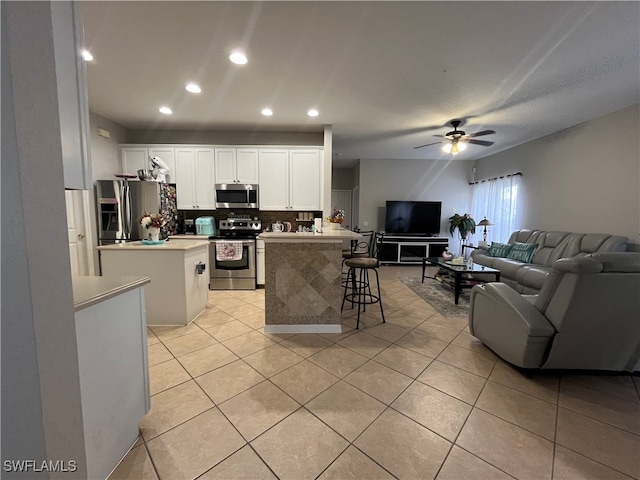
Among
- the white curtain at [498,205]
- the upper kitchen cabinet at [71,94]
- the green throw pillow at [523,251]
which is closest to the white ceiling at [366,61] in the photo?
the upper kitchen cabinet at [71,94]

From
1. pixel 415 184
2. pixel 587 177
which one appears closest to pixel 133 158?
pixel 415 184

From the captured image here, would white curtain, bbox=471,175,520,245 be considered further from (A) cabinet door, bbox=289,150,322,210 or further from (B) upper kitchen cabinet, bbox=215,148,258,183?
(B) upper kitchen cabinet, bbox=215,148,258,183

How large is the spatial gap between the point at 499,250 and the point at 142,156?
6760 mm

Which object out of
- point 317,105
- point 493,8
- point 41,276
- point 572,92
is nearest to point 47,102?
point 41,276

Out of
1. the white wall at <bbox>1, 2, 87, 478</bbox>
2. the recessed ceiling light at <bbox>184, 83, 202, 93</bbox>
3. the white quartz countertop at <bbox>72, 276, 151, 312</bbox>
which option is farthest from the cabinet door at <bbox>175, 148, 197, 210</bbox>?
the white wall at <bbox>1, 2, 87, 478</bbox>

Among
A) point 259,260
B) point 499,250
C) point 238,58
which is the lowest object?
point 259,260

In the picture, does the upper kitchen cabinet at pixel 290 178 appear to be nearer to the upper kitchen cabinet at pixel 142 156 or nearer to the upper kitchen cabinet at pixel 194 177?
the upper kitchen cabinet at pixel 194 177

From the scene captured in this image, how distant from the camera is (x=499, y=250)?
4.93m

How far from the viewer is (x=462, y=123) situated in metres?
4.14

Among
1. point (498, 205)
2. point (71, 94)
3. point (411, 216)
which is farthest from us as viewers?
point (411, 216)

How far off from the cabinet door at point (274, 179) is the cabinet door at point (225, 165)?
1.48 ft

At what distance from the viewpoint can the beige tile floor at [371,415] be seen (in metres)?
1.27

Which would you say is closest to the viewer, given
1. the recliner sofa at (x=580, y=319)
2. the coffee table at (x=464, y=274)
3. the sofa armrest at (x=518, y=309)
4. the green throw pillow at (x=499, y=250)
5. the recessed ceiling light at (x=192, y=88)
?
the recliner sofa at (x=580, y=319)

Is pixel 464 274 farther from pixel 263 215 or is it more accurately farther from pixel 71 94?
pixel 71 94
